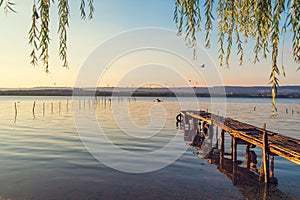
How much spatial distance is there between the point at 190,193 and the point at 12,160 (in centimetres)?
1331

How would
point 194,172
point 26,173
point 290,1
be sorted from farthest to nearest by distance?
point 194,172, point 26,173, point 290,1

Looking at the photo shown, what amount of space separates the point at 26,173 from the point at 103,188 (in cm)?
553

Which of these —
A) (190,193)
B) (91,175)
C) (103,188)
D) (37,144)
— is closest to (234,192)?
(190,193)

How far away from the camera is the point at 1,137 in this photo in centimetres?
2933

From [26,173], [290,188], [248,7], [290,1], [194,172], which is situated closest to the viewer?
[290,1]

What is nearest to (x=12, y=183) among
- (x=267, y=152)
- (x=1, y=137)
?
(x=267, y=152)

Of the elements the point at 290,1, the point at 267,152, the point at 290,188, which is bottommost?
the point at 290,188

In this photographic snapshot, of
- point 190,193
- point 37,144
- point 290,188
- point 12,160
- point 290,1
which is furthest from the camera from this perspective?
point 37,144

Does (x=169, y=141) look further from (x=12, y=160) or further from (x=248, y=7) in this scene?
(x=248, y=7)

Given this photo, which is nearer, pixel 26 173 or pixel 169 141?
pixel 26 173

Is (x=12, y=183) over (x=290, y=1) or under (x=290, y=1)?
under

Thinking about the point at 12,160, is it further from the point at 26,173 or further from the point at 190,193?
the point at 190,193

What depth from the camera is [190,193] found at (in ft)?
43.7

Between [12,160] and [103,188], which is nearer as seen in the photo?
[103,188]
